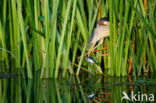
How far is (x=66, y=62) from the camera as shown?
149 inches

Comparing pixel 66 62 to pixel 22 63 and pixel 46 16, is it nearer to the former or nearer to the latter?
pixel 46 16

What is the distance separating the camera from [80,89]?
3.38m

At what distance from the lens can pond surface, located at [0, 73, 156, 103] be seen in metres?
2.93

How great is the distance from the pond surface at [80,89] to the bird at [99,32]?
0.42 m

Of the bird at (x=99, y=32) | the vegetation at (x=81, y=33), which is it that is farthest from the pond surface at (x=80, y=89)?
the bird at (x=99, y=32)

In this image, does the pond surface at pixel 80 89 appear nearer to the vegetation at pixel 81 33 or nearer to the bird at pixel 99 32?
the vegetation at pixel 81 33

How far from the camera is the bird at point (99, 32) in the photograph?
157 inches

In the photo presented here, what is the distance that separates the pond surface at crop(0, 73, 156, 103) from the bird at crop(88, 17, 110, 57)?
42cm

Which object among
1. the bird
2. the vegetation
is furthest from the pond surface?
the bird

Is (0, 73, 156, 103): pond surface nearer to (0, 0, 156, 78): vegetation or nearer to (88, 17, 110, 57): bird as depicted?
(0, 0, 156, 78): vegetation

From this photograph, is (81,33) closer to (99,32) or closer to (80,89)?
(99,32)

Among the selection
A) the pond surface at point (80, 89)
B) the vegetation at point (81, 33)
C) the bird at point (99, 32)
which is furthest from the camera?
the bird at point (99, 32)

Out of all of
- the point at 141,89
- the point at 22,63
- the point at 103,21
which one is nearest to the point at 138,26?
the point at 103,21

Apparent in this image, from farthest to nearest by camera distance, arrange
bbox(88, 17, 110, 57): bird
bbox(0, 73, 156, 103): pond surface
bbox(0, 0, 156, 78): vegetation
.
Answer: bbox(88, 17, 110, 57): bird
bbox(0, 0, 156, 78): vegetation
bbox(0, 73, 156, 103): pond surface
